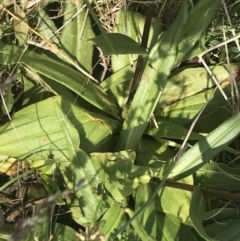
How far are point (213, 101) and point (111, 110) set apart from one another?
0.28 meters

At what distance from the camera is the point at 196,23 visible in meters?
1.10

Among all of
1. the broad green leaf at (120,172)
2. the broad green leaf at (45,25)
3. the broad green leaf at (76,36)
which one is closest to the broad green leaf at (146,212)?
the broad green leaf at (120,172)

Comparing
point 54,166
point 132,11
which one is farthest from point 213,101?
point 54,166

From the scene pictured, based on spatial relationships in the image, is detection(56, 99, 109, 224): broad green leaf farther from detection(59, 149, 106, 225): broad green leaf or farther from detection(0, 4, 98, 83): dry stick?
detection(0, 4, 98, 83): dry stick

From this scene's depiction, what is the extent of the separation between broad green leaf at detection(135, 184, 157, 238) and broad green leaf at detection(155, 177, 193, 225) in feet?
0.16

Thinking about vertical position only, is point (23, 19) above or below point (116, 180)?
above

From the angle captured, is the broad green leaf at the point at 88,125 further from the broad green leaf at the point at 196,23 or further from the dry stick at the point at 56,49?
the broad green leaf at the point at 196,23

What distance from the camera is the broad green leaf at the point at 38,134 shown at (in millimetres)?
1082

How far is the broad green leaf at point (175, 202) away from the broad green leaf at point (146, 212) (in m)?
0.05

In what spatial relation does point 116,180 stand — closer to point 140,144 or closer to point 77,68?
point 140,144

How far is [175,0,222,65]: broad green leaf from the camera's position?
1.09 metres

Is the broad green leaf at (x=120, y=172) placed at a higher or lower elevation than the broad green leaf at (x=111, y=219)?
higher

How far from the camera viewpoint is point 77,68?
1.19 m

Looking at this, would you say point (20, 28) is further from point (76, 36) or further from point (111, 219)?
point (111, 219)
